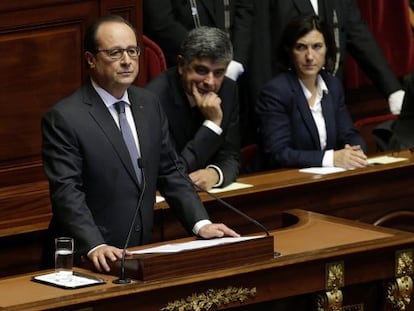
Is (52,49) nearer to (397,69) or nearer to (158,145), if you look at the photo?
(158,145)

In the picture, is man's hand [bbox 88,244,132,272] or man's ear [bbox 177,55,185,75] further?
man's ear [bbox 177,55,185,75]

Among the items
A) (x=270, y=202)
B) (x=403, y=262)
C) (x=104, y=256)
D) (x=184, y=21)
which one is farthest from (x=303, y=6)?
(x=104, y=256)

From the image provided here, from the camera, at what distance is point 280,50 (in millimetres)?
6164

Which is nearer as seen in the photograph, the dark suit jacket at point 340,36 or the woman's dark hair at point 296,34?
the woman's dark hair at point 296,34

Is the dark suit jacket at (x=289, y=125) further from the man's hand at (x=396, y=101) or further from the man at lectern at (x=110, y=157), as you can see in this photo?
the man at lectern at (x=110, y=157)

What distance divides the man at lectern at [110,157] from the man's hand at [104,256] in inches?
4.2

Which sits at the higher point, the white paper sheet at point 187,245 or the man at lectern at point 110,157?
the man at lectern at point 110,157

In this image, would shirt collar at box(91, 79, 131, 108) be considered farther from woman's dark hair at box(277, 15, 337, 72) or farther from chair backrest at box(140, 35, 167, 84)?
woman's dark hair at box(277, 15, 337, 72)

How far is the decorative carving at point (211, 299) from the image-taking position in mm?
4043

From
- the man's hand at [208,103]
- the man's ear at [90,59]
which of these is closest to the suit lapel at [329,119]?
the man's hand at [208,103]

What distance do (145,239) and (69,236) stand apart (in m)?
0.36

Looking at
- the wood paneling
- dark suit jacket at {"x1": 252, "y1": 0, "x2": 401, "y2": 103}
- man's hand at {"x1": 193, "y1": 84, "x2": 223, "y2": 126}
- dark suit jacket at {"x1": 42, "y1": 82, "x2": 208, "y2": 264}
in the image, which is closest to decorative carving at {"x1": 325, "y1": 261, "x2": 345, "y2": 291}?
dark suit jacket at {"x1": 42, "y1": 82, "x2": 208, "y2": 264}

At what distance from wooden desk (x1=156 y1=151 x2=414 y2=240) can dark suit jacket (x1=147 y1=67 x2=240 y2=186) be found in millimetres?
121

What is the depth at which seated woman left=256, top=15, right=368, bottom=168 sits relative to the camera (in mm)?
6012
